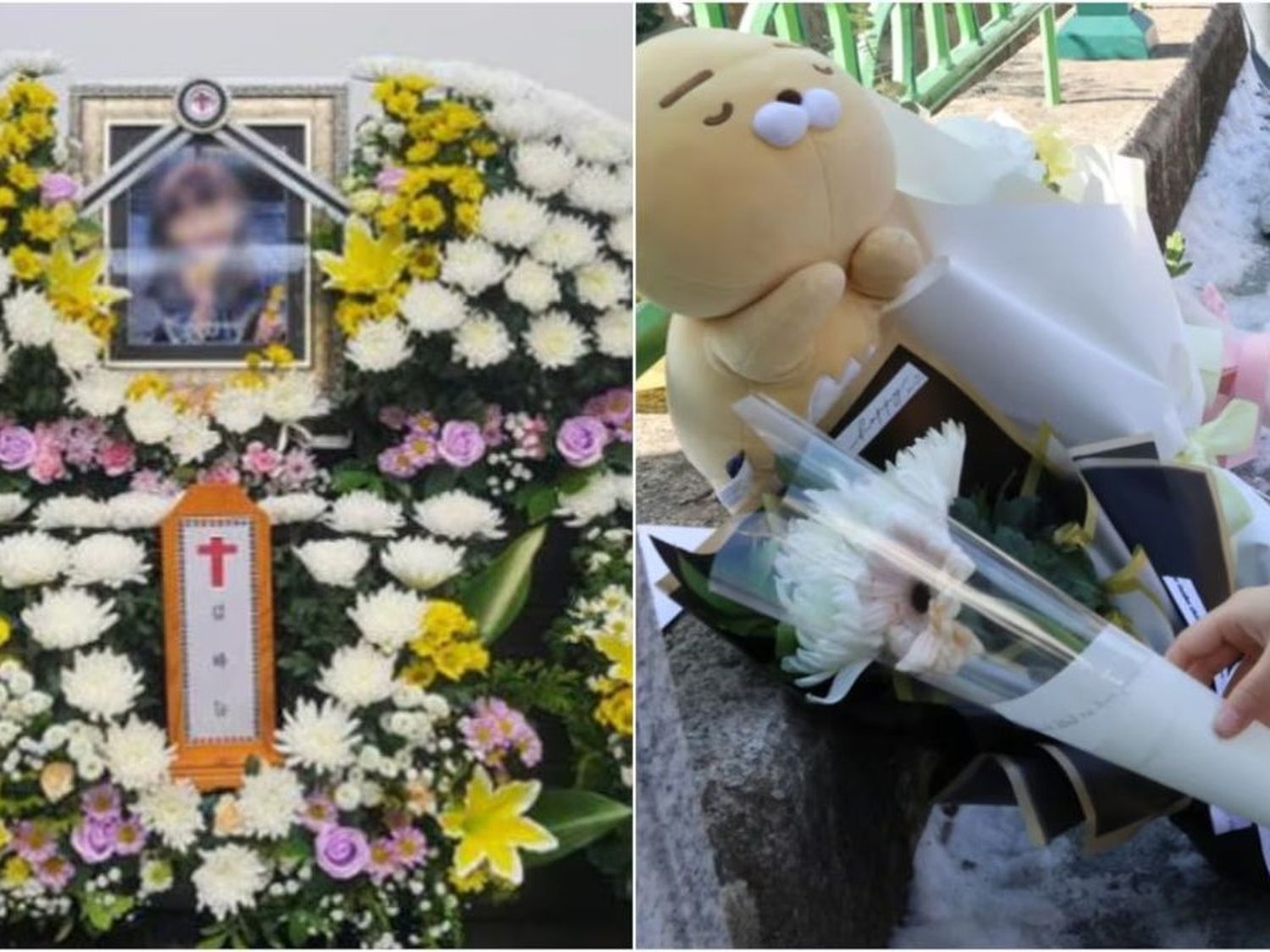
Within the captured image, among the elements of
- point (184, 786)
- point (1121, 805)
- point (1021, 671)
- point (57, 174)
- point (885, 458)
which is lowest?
point (184, 786)

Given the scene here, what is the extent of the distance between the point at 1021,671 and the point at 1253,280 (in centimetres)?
122

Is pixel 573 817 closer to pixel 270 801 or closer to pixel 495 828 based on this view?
pixel 495 828

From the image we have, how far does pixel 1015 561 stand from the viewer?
131 centimetres

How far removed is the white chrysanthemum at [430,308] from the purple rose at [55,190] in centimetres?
33

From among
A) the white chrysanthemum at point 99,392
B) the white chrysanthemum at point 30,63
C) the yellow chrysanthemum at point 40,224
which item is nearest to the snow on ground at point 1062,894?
the white chrysanthemum at point 99,392

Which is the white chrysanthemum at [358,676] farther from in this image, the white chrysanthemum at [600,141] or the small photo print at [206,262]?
the white chrysanthemum at [600,141]

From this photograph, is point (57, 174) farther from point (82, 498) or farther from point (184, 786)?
point (184, 786)

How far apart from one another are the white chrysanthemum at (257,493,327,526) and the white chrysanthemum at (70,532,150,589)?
0.43ft

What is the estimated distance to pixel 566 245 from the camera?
5.29 feet

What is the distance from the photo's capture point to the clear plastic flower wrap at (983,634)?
50.2 inches

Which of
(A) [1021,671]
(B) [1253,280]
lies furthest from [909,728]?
(B) [1253,280]

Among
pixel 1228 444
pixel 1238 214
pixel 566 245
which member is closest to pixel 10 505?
pixel 566 245

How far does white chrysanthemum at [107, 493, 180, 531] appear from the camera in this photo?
1561 mm

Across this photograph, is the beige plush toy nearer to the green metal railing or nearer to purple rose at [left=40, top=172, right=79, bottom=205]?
the green metal railing
